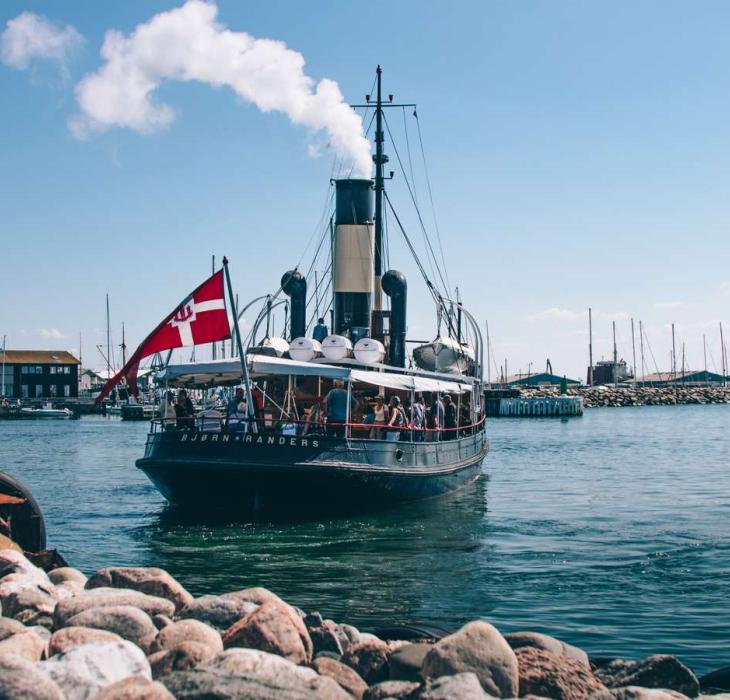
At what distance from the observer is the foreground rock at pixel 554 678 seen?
334 inches

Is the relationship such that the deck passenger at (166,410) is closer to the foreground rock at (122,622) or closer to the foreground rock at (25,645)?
the foreground rock at (122,622)

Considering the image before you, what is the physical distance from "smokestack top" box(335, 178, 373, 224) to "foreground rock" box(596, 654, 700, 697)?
22.7 m

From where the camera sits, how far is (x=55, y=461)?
151 feet

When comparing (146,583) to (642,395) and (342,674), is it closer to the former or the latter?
(342,674)

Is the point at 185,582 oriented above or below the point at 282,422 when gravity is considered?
below

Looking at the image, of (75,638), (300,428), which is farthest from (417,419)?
(75,638)

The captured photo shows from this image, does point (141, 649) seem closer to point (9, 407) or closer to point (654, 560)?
point (654, 560)

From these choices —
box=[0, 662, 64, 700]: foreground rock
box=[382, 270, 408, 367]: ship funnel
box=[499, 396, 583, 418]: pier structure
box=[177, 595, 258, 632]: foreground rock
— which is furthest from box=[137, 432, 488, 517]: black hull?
box=[499, 396, 583, 418]: pier structure

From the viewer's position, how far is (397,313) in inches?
1172

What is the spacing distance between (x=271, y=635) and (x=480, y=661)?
1.97 metres

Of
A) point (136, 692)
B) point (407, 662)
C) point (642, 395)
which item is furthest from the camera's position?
point (642, 395)

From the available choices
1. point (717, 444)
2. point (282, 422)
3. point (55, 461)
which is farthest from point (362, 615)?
point (717, 444)

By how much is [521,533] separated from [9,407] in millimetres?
92083

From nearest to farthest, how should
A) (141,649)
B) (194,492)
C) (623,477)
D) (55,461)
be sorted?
(141,649)
(194,492)
(623,477)
(55,461)
